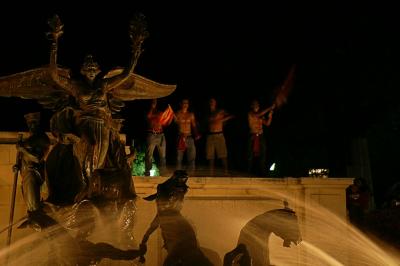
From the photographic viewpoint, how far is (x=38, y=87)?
8695mm

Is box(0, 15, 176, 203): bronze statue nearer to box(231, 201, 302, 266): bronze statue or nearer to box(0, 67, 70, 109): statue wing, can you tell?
box(0, 67, 70, 109): statue wing

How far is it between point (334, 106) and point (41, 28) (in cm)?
905

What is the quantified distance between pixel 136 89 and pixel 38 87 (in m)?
1.48

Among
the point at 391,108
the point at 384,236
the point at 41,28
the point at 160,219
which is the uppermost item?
the point at 41,28

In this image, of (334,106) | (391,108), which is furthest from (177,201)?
(391,108)

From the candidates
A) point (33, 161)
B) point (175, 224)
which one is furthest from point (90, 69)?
point (175, 224)

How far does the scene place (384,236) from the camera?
40.0ft

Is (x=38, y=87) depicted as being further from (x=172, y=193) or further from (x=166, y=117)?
(x=166, y=117)

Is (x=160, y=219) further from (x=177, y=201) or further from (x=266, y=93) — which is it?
(x=266, y=93)

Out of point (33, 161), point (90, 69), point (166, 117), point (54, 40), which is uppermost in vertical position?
point (54, 40)

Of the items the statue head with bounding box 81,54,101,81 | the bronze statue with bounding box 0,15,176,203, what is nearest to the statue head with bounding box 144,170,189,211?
the bronze statue with bounding box 0,15,176,203

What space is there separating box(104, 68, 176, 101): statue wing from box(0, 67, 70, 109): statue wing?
71cm

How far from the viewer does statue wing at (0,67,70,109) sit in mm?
8438

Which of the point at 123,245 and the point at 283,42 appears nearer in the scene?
the point at 123,245
